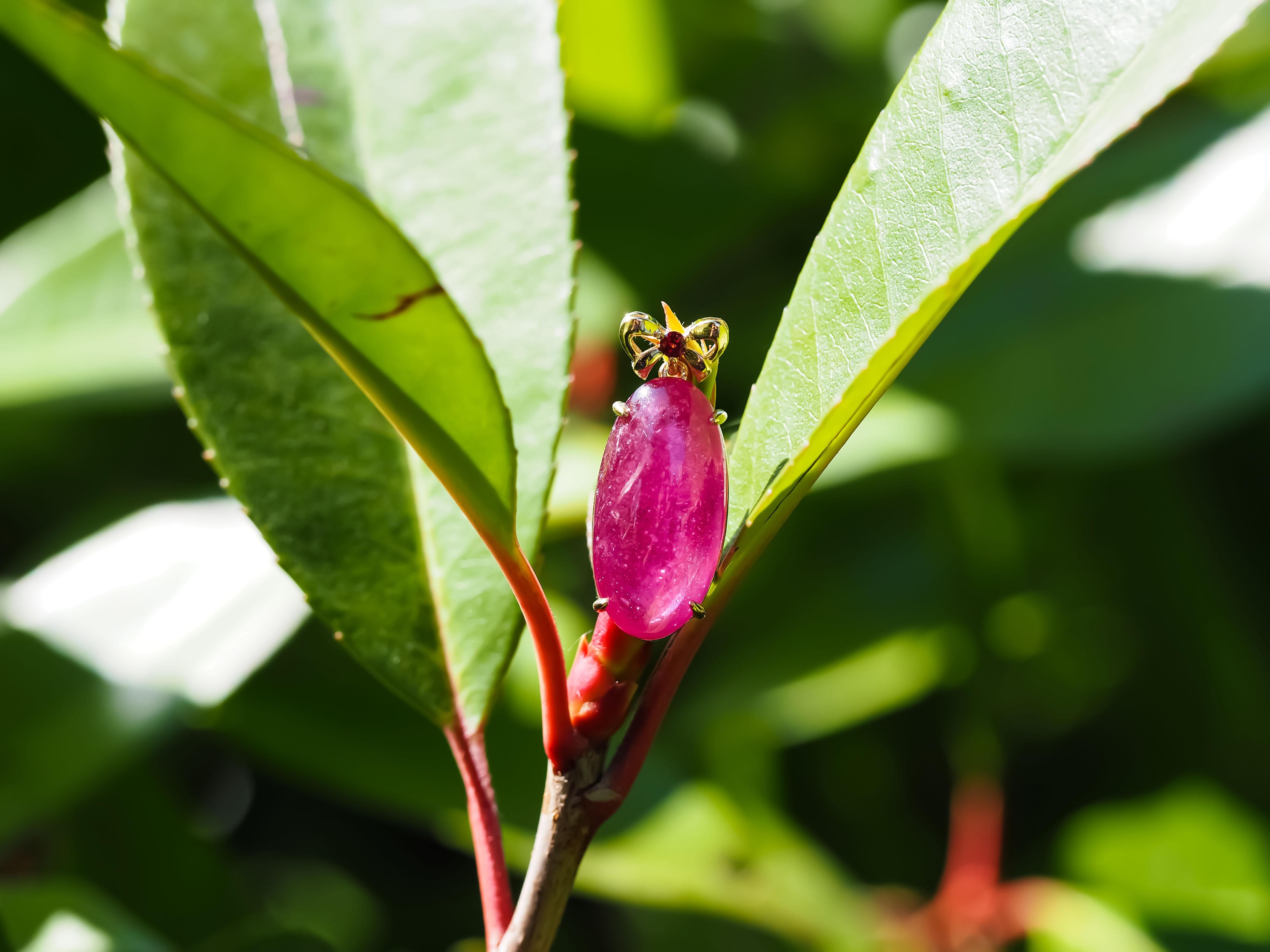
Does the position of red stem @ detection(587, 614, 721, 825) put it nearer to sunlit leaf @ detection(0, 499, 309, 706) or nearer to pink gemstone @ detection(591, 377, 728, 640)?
pink gemstone @ detection(591, 377, 728, 640)

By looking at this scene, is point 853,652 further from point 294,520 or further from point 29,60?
point 29,60

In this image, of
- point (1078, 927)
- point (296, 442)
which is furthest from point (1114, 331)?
point (296, 442)

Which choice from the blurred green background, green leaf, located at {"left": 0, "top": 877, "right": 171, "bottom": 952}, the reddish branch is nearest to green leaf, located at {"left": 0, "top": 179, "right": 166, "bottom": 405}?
the blurred green background

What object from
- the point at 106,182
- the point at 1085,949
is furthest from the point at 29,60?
the point at 1085,949

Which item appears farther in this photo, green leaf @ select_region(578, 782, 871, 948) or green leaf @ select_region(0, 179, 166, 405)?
green leaf @ select_region(0, 179, 166, 405)

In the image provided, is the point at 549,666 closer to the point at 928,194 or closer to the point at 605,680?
the point at 605,680

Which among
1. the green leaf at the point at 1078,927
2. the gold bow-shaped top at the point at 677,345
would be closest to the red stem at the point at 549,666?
the gold bow-shaped top at the point at 677,345

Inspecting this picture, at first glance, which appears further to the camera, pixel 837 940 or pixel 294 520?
pixel 837 940
